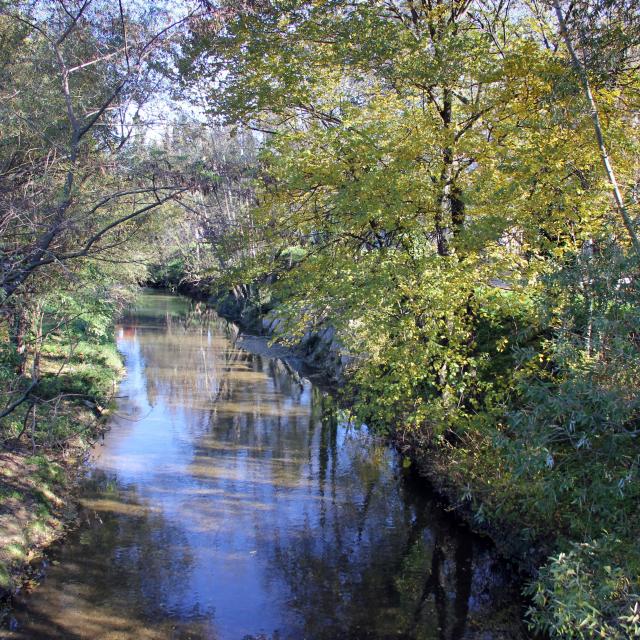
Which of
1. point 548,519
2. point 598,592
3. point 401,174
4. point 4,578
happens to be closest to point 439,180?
point 401,174

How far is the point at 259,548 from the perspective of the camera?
10906 mm

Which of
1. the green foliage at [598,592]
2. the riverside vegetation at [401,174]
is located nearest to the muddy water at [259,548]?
the riverside vegetation at [401,174]

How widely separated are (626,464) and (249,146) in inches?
1418

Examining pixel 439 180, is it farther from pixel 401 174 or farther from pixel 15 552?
pixel 15 552

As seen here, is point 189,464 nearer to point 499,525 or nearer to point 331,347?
point 499,525

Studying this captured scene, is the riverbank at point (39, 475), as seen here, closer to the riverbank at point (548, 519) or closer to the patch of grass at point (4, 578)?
the patch of grass at point (4, 578)

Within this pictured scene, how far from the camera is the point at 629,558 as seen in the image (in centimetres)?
534

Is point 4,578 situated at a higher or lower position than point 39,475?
lower

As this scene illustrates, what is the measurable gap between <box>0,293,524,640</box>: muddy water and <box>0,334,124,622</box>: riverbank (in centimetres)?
39

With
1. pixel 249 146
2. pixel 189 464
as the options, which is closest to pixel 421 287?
pixel 189 464

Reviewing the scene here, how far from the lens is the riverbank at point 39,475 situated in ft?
31.9

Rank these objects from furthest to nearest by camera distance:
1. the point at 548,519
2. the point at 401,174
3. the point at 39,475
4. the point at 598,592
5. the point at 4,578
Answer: the point at 39,475 < the point at 401,174 < the point at 4,578 < the point at 548,519 < the point at 598,592

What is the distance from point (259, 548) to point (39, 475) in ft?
15.9

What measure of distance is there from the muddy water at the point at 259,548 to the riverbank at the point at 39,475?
1.27ft
